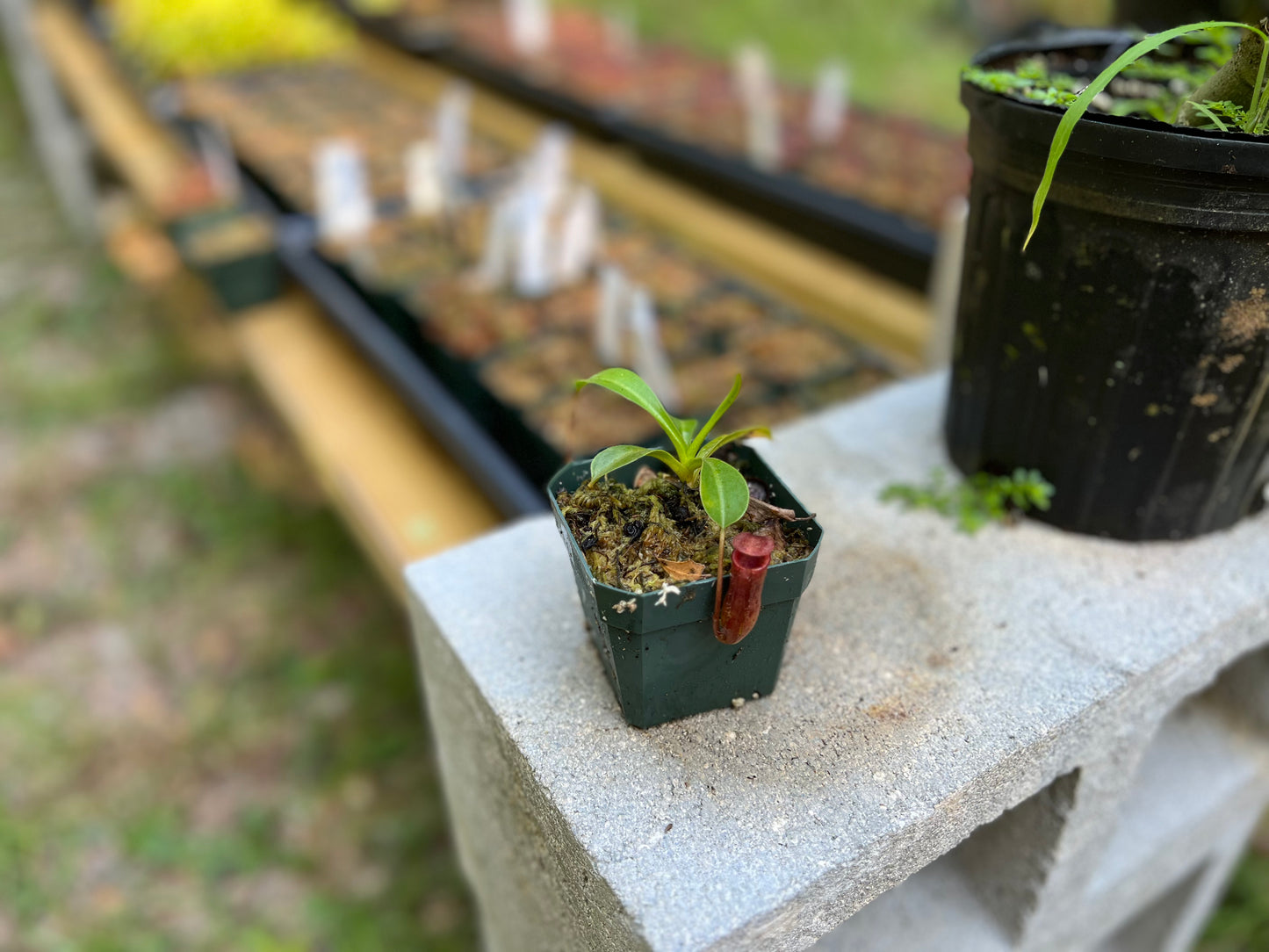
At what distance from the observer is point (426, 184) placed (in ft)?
9.69

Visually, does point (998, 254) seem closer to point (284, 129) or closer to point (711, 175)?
point (711, 175)

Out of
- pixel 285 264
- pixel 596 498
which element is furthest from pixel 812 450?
pixel 285 264

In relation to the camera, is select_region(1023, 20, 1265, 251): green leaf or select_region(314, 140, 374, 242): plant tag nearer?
select_region(1023, 20, 1265, 251): green leaf

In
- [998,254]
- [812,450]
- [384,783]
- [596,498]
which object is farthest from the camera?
[384,783]

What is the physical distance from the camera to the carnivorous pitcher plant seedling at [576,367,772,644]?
750 mm

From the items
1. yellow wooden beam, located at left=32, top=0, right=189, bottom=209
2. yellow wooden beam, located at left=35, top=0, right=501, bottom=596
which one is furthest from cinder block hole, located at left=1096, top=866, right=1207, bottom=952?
yellow wooden beam, located at left=32, top=0, right=189, bottom=209

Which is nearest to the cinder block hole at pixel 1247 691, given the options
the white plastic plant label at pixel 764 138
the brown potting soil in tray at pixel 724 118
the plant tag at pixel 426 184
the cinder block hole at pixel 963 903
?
the cinder block hole at pixel 963 903

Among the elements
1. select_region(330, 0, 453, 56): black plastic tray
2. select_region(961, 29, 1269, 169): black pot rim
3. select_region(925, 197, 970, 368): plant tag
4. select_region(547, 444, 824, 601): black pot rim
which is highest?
select_region(961, 29, 1269, 169): black pot rim

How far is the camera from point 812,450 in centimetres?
126

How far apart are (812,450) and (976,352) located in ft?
0.86

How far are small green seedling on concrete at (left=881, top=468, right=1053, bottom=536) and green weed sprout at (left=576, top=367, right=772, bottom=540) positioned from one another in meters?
0.36

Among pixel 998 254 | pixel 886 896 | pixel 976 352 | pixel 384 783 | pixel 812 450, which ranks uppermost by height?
pixel 998 254

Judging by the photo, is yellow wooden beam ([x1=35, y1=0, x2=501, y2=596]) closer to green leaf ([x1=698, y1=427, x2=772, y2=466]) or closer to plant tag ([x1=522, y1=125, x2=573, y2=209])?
plant tag ([x1=522, y1=125, x2=573, y2=209])

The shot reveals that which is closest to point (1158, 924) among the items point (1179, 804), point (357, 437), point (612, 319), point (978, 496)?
point (1179, 804)
